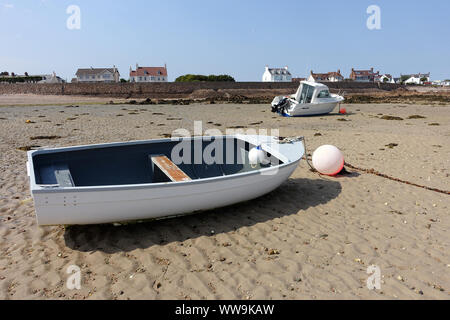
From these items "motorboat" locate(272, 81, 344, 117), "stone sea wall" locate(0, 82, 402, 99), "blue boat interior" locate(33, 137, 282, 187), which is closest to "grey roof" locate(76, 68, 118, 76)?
"stone sea wall" locate(0, 82, 402, 99)

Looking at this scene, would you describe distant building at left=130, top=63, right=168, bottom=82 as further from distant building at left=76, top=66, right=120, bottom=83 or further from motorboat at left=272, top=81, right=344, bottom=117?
motorboat at left=272, top=81, right=344, bottom=117

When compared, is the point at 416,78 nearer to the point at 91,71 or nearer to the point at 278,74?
the point at 278,74

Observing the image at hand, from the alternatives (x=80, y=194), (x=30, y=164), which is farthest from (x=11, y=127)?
(x=80, y=194)

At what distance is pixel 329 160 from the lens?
755 cm

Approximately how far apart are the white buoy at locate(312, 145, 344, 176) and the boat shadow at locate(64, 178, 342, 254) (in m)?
1.09

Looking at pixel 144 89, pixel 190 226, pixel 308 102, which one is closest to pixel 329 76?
pixel 144 89

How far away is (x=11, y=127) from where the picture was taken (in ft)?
52.2

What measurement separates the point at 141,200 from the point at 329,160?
4917 millimetres

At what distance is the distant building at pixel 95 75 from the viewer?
→ 7131 cm

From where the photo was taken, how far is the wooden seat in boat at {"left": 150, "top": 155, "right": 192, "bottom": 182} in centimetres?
529

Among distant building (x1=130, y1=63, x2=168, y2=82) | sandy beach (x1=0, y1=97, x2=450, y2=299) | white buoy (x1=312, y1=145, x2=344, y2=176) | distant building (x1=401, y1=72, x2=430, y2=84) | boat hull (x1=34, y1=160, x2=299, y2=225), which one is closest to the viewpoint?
sandy beach (x1=0, y1=97, x2=450, y2=299)

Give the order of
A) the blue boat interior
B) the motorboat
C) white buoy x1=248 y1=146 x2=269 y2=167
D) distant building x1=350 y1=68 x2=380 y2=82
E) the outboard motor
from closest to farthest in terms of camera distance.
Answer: the blue boat interior, white buoy x1=248 y1=146 x2=269 y2=167, the motorboat, the outboard motor, distant building x1=350 y1=68 x2=380 y2=82
